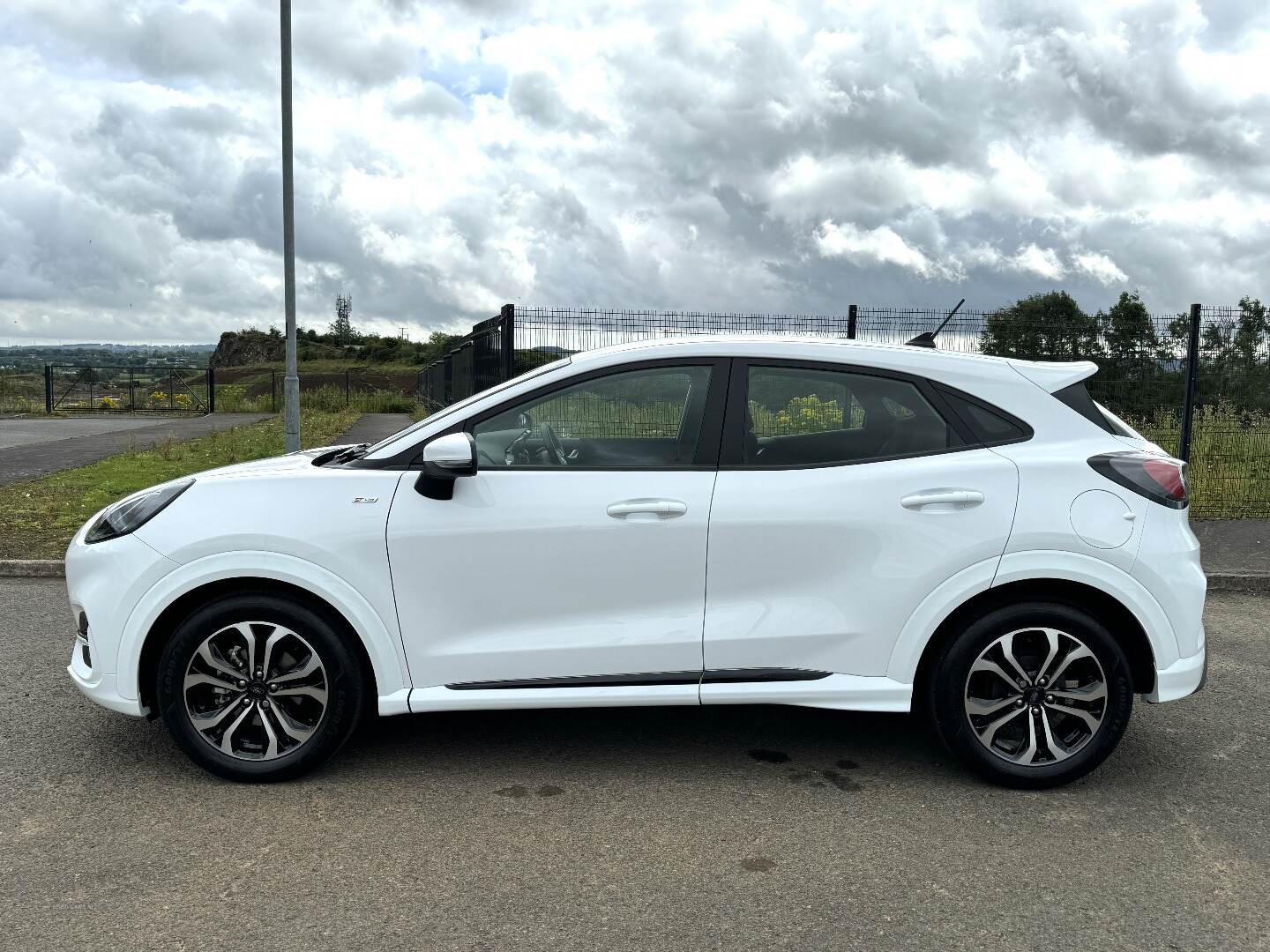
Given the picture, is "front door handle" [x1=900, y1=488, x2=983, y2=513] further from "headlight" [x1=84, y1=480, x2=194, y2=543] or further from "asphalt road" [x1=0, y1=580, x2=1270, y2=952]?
"headlight" [x1=84, y1=480, x2=194, y2=543]

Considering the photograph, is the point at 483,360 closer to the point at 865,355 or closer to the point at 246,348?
the point at 865,355

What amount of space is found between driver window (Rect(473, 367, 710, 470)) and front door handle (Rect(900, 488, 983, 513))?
2.68 ft

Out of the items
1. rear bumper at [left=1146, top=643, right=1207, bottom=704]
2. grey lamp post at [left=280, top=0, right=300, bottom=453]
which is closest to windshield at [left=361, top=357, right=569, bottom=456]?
rear bumper at [left=1146, top=643, right=1207, bottom=704]

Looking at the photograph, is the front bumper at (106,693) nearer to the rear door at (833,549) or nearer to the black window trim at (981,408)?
the rear door at (833,549)

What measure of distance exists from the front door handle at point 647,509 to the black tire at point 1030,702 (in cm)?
113

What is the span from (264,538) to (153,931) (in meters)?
1.40

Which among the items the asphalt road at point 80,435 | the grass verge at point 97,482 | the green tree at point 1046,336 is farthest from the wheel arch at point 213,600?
the asphalt road at point 80,435

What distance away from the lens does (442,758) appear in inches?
175

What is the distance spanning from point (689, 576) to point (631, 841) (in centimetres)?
93

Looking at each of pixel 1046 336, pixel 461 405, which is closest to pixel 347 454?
pixel 461 405

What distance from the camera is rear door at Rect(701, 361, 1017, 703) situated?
4.00 m

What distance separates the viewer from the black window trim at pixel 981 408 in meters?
4.14

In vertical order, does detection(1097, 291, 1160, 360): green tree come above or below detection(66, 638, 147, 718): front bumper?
above

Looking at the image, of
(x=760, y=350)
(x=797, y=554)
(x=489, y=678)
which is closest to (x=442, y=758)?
(x=489, y=678)
